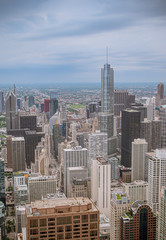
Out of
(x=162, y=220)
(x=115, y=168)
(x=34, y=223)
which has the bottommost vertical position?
(x=115, y=168)

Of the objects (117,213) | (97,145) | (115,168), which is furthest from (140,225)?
(97,145)

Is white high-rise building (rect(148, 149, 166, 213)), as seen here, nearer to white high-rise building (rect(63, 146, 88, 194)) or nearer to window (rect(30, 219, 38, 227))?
white high-rise building (rect(63, 146, 88, 194))

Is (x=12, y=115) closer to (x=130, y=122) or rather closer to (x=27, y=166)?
(x=27, y=166)

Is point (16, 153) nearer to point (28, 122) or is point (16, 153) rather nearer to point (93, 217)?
point (28, 122)

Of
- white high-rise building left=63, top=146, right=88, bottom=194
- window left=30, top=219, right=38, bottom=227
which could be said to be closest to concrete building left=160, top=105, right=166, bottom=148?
white high-rise building left=63, top=146, right=88, bottom=194

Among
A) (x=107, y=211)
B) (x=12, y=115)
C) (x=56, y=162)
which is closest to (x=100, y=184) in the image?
(x=107, y=211)
